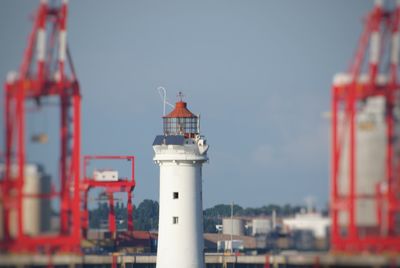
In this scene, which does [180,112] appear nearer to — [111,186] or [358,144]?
[111,186]

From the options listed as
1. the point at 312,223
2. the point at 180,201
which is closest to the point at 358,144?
the point at 312,223

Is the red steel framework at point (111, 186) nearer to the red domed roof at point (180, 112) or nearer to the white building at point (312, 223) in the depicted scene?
the red domed roof at point (180, 112)

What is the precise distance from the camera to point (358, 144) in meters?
74.1

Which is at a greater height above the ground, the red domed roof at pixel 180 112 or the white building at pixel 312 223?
the red domed roof at pixel 180 112

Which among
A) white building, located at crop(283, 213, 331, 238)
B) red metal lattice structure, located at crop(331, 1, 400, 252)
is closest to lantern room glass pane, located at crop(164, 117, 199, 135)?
white building, located at crop(283, 213, 331, 238)

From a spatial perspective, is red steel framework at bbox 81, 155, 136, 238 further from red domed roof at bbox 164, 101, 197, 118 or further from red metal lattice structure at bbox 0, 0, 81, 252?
red metal lattice structure at bbox 0, 0, 81, 252

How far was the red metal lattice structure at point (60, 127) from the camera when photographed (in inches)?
2879

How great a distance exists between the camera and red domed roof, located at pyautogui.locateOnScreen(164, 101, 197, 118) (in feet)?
358

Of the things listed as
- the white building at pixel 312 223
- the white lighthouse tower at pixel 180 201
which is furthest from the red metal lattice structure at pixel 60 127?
the white lighthouse tower at pixel 180 201

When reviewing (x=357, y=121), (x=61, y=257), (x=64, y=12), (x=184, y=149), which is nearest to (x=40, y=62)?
(x=64, y=12)

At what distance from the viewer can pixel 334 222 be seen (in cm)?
7262

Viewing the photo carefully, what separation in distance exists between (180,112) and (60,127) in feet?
109

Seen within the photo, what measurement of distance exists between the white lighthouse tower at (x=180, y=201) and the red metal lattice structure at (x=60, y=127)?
26.9m

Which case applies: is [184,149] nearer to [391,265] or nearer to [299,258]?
[299,258]
